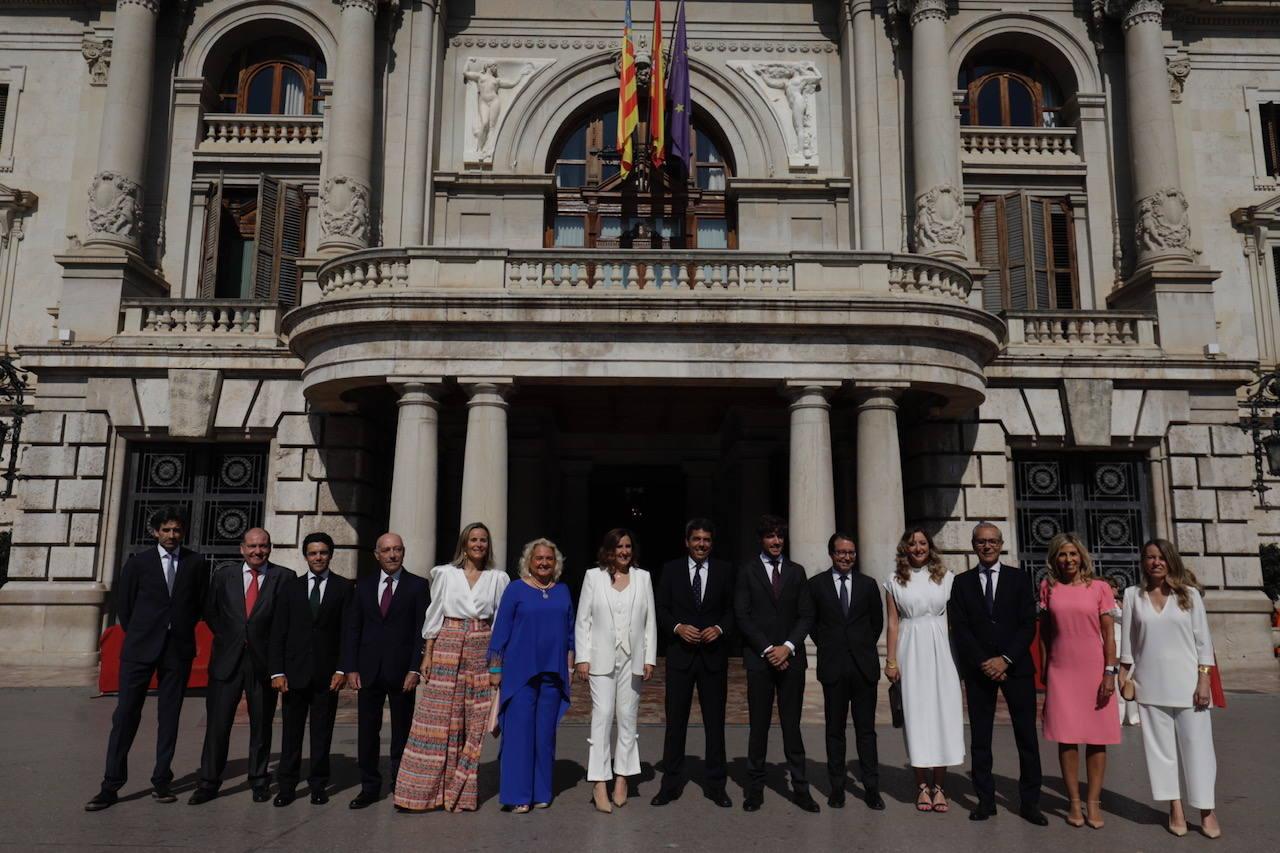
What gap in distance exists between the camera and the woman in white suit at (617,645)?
7.30 m

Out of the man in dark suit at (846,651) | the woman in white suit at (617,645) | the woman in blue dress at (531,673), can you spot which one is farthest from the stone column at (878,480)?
the woman in blue dress at (531,673)

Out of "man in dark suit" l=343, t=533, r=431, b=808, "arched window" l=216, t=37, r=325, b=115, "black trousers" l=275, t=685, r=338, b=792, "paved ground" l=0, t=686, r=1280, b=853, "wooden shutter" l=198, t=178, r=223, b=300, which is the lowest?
"paved ground" l=0, t=686, r=1280, b=853

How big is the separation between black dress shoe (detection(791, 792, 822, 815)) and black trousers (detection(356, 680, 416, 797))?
3.04 metres

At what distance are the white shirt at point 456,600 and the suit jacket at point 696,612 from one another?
1.35 m

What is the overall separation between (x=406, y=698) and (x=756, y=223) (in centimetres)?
1429

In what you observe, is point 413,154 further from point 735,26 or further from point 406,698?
point 406,698

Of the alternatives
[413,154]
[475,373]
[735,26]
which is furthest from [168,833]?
[735,26]

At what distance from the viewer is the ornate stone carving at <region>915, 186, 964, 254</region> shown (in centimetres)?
1814

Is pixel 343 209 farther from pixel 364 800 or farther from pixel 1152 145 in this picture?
pixel 1152 145

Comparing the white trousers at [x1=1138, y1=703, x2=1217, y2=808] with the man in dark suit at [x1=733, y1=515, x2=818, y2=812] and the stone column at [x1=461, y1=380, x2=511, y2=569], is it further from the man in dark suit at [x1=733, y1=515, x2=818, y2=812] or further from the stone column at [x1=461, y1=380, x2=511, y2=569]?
the stone column at [x1=461, y1=380, x2=511, y2=569]

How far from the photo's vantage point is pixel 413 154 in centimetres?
1917

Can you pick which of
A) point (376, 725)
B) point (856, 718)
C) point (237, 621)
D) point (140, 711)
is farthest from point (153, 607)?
point (856, 718)

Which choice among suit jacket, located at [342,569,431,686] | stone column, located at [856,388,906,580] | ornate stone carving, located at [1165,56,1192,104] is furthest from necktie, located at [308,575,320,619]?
ornate stone carving, located at [1165,56,1192,104]

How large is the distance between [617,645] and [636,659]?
195 mm
